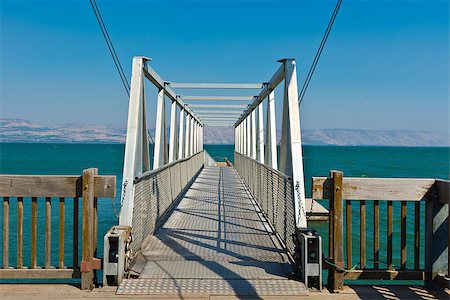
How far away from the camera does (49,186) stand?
4.50 meters

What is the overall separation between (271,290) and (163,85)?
6339 millimetres

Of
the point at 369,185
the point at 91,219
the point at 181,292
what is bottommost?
the point at 181,292

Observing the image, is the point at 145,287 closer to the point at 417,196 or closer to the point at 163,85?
the point at 417,196

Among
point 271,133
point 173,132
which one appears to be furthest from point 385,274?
point 173,132

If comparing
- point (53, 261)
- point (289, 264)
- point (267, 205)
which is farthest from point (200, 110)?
point (289, 264)

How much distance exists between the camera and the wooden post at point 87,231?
428 centimetres

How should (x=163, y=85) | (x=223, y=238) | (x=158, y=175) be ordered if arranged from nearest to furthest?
(x=223, y=238), (x=158, y=175), (x=163, y=85)

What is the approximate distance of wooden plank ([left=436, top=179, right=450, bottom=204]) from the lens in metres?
4.27

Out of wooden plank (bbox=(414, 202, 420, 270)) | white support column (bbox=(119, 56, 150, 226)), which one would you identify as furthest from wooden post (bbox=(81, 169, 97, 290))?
wooden plank (bbox=(414, 202, 420, 270))

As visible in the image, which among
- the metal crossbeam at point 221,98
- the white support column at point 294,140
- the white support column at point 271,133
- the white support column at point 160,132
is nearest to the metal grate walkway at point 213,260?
the white support column at point 294,140

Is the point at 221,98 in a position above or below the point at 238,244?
above

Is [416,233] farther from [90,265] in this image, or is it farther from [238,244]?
[90,265]

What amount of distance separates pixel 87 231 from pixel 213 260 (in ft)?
5.21

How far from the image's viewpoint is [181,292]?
13.6 ft
